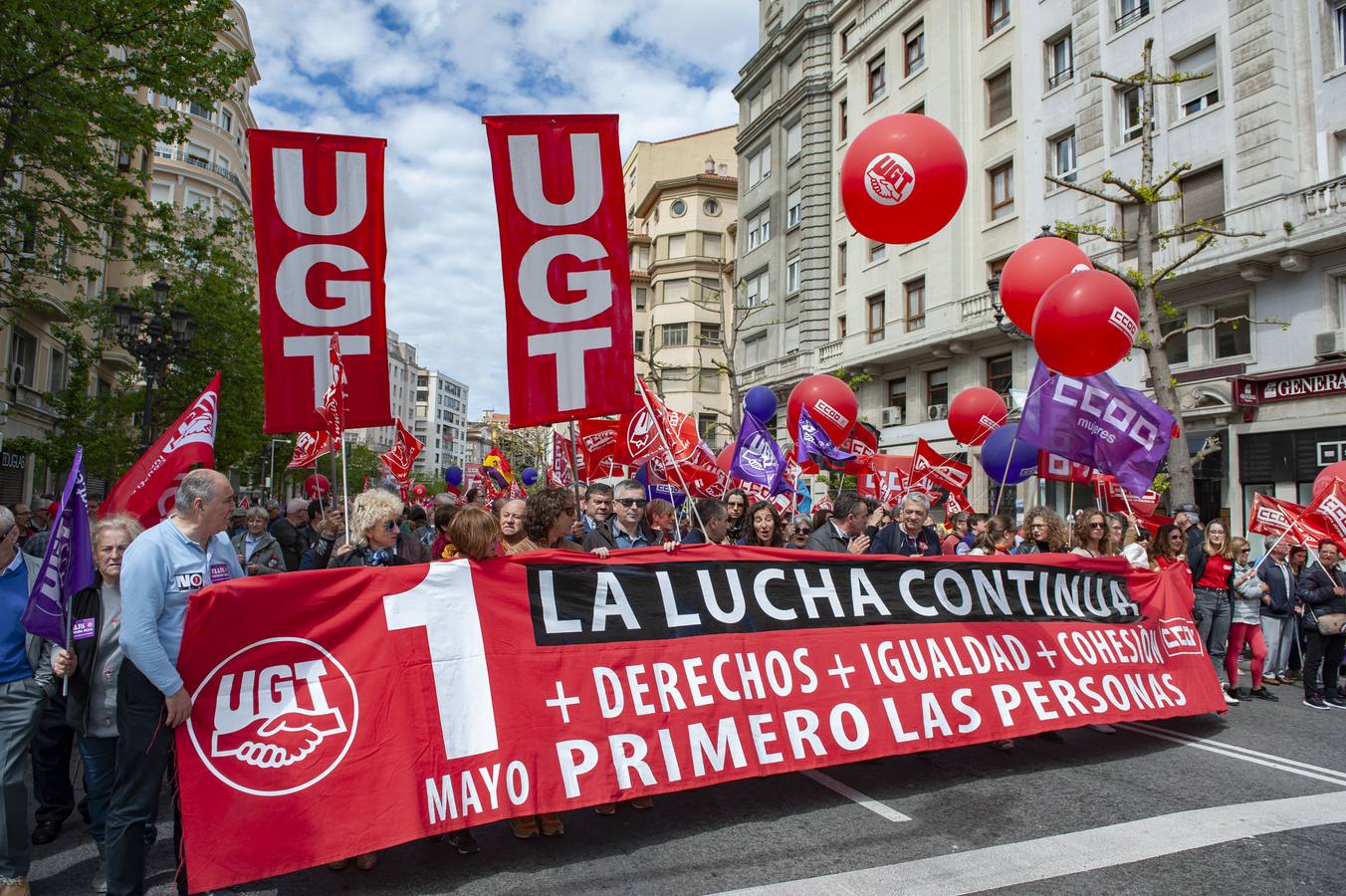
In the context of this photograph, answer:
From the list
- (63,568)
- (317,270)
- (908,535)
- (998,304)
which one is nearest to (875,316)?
(998,304)

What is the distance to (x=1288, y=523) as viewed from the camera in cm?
964

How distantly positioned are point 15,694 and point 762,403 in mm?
15369

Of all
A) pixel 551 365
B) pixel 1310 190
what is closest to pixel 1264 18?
pixel 1310 190

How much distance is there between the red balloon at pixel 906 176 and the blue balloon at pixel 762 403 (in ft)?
33.7

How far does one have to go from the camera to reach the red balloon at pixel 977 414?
49.2 ft

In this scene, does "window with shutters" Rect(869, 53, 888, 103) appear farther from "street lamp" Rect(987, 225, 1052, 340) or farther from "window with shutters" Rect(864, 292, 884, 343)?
"street lamp" Rect(987, 225, 1052, 340)

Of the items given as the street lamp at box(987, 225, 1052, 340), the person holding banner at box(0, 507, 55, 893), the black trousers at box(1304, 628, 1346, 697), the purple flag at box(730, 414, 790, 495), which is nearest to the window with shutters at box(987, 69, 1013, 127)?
the street lamp at box(987, 225, 1052, 340)

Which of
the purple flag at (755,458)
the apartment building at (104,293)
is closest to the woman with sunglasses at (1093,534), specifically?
the purple flag at (755,458)

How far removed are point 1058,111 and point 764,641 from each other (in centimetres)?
2337

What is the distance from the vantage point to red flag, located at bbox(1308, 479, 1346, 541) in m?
9.42

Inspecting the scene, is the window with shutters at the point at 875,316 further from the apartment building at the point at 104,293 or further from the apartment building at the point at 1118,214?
the apartment building at the point at 104,293

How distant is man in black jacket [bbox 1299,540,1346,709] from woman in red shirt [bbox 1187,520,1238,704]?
71 cm

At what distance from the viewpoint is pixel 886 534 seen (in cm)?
707

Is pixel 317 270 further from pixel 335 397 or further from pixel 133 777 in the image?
pixel 133 777
